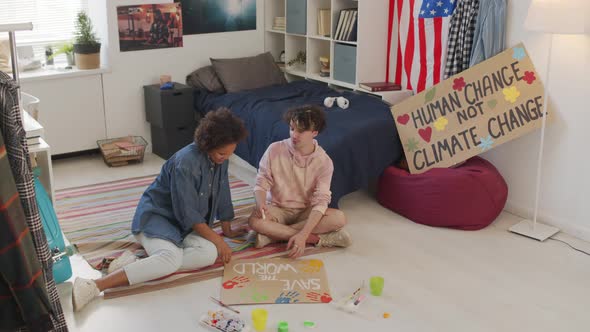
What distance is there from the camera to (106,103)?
15.7 feet

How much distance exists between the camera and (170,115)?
4.72 m

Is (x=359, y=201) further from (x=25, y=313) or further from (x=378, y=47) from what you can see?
(x=25, y=313)

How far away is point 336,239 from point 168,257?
0.86 m

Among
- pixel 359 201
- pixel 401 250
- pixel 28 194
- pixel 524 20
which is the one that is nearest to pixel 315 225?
pixel 401 250

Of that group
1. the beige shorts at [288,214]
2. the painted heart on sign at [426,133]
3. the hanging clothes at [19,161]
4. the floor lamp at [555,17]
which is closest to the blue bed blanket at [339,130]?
the painted heart on sign at [426,133]

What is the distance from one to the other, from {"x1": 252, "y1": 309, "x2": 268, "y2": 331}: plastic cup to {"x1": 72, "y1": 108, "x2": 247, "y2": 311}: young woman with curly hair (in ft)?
1.85

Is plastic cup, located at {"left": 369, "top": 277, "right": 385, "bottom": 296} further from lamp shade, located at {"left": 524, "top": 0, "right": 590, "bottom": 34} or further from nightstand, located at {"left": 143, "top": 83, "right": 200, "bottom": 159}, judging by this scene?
nightstand, located at {"left": 143, "top": 83, "right": 200, "bottom": 159}

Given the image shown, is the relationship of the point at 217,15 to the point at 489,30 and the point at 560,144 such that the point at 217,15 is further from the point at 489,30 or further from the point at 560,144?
the point at 560,144

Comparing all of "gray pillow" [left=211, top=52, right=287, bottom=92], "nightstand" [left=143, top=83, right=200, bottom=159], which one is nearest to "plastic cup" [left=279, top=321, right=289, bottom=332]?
"nightstand" [left=143, top=83, right=200, bottom=159]

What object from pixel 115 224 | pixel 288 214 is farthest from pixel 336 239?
pixel 115 224

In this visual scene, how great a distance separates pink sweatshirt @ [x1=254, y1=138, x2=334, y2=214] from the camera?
10.9 ft

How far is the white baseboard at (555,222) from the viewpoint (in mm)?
3531

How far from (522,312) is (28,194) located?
6.93 feet

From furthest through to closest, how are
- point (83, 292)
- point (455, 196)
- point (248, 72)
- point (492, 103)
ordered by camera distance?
point (248, 72) < point (492, 103) < point (455, 196) < point (83, 292)
